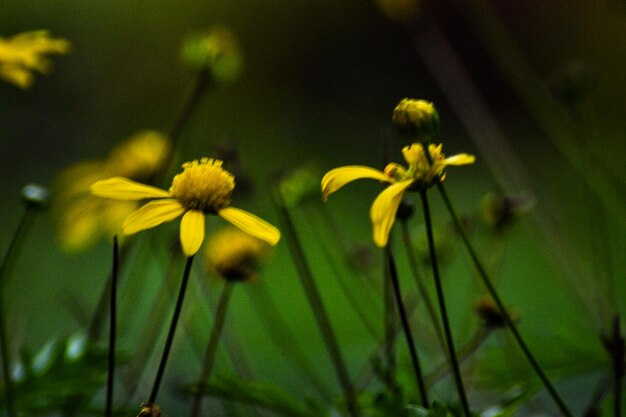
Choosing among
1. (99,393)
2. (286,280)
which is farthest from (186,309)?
(286,280)

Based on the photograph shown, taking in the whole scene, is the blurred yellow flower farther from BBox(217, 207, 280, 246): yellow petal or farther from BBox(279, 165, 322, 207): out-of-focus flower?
BBox(217, 207, 280, 246): yellow petal

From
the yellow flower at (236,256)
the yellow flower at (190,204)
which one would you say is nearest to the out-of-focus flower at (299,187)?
the yellow flower at (236,256)

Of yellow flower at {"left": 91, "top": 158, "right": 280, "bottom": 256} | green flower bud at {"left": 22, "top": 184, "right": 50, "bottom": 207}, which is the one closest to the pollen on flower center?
yellow flower at {"left": 91, "top": 158, "right": 280, "bottom": 256}

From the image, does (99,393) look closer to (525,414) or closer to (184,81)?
(525,414)

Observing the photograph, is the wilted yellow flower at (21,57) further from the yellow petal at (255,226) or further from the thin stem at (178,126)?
the yellow petal at (255,226)

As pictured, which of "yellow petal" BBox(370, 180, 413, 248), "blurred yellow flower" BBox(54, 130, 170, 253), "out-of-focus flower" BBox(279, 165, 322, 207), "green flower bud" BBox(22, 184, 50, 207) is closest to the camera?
"yellow petal" BBox(370, 180, 413, 248)

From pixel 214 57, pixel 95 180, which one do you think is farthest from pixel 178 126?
pixel 95 180
